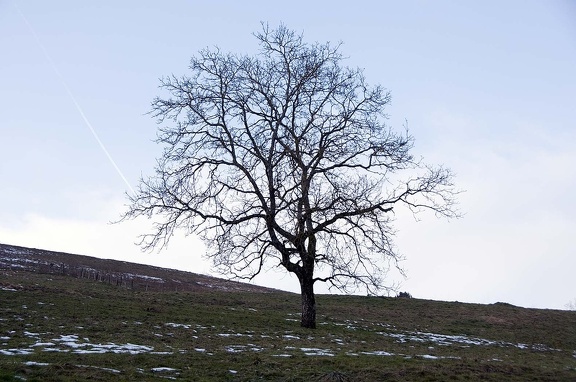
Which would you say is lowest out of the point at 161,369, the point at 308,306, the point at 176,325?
the point at 161,369

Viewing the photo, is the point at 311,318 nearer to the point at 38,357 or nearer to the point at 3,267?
the point at 38,357

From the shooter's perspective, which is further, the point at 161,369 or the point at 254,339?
the point at 254,339

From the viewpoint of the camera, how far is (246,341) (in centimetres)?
1786

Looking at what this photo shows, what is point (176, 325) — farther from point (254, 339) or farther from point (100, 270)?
point (100, 270)

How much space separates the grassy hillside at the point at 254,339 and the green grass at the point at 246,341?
0.05 meters

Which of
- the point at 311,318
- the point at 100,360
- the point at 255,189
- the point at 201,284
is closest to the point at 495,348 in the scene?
the point at 311,318

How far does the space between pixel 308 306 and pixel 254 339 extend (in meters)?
5.51

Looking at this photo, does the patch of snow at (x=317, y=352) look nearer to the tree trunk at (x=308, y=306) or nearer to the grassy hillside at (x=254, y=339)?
the grassy hillside at (x=254, y=339)

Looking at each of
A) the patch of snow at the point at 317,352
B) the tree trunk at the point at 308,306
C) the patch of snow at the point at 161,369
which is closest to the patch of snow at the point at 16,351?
the patch of snow at the point at 161,369

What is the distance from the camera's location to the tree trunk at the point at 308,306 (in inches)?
923

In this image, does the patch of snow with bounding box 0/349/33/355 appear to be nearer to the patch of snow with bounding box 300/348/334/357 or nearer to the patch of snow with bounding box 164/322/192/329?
the patch of snow with bounding box 164/322/192/329

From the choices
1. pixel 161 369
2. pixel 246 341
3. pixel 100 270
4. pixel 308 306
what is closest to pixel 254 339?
pixel 246 341

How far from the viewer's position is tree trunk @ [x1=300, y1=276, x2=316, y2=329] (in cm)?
2345

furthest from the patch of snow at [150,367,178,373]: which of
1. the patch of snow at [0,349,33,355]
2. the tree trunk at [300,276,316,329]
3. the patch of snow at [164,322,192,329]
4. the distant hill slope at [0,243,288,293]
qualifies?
the distant hill slope at [0,243,288,293]
